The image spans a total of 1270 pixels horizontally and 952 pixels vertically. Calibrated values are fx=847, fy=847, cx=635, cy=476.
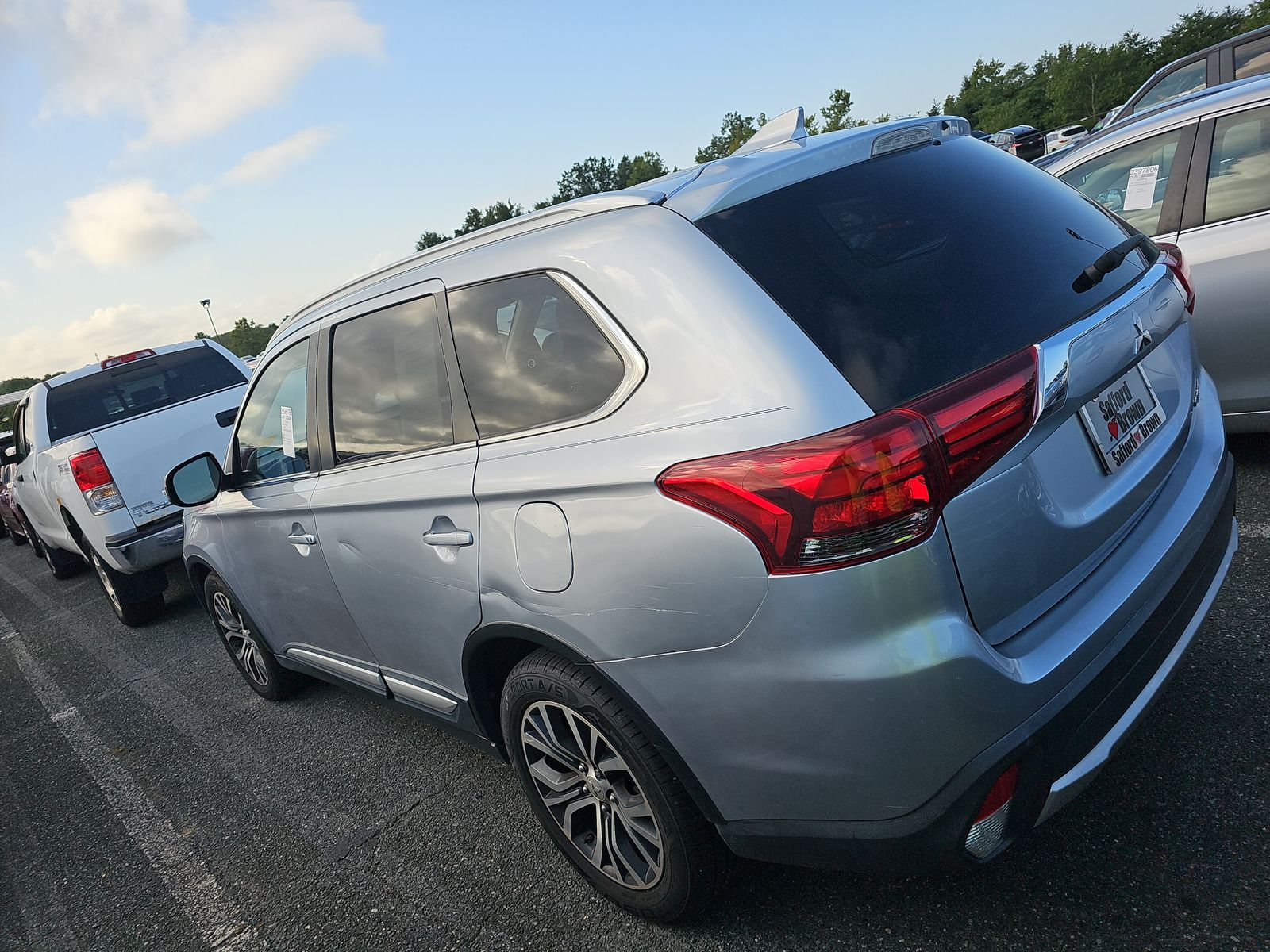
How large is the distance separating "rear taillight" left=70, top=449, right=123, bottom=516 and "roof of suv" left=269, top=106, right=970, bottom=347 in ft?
15.5

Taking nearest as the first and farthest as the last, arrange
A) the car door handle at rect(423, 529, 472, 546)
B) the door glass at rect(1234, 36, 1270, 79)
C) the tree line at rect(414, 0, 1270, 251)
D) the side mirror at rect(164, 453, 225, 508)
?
the car door handle at rect(423, 529, 472, 546) → the side mirror at rect(164, 453, 225, 508) → the door glass at rect(1234, 36, 1270, 79) → the tree line at rect(414, 0, 1270, 251)

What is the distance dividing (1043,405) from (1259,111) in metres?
3.47

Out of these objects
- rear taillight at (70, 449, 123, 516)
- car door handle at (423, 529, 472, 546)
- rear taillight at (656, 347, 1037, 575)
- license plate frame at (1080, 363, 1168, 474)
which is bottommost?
rear taillight at (70, 449, 123, 516)

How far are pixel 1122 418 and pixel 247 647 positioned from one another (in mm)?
4140

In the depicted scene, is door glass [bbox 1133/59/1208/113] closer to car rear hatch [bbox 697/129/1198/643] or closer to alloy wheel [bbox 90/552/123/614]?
car rear hatch [bbox 697/129/1198/643]

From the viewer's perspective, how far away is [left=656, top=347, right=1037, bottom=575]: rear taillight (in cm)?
158

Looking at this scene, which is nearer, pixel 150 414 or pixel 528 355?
pixel 528 355

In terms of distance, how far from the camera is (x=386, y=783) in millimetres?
3400

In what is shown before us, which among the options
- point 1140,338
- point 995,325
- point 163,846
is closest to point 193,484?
point 163,846

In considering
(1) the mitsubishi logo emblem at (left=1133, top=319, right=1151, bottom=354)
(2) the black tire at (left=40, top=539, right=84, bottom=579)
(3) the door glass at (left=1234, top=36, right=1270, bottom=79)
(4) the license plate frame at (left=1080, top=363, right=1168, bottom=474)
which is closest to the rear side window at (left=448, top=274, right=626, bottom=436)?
(4) the license plate frame at (left=1080, top=363, right=1168, bottom=474)

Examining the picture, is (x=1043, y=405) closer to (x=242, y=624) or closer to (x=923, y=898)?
(x=923, y=898)

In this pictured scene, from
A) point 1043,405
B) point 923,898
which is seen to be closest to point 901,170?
point 1043,405

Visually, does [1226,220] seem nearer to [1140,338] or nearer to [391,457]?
[1140,338]

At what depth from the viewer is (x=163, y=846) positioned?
3350 mm
